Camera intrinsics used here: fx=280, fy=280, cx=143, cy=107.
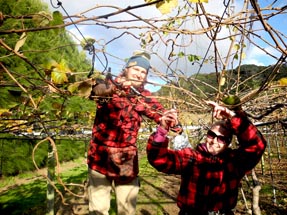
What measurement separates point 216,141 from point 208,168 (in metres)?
0.19

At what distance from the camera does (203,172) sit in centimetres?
171

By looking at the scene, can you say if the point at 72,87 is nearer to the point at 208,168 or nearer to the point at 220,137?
the point at 220,137

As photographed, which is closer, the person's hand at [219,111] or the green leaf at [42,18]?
the green leaf at [42,18]

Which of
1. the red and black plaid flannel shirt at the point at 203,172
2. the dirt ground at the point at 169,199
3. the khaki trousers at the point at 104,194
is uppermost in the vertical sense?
the red and black plaid flannel shirt at the point at 203,172

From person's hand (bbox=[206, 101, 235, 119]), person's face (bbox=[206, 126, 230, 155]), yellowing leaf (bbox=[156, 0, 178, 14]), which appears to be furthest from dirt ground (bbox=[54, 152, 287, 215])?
yellowing leaf (bbox=[156, 0, 178, 14])

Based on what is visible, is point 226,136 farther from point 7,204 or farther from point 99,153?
point 7,204

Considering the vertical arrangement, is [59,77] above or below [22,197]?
above

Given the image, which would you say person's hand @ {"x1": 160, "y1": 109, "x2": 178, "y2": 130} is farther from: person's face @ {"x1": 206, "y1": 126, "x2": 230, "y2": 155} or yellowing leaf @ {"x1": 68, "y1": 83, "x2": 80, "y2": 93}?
yellowing leaf @ {"x1": 68, "y1": 83, "x2": 80, "y2": 93}

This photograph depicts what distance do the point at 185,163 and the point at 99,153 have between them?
0.63m

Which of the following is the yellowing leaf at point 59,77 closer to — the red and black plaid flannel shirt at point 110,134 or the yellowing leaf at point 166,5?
the yellowing leaf at point 166,5

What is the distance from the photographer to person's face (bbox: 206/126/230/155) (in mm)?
1590

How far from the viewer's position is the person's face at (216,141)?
1590 mm

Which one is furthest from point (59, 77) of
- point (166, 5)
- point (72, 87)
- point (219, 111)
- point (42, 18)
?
point (219, 111)

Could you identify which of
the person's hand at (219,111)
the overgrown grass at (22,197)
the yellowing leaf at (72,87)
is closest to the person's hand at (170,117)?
the person's hand at (219,111)
